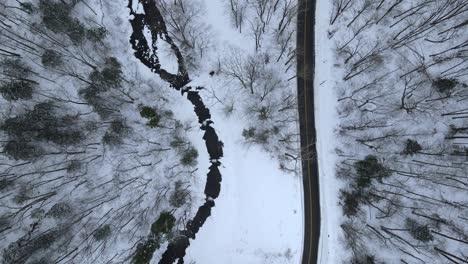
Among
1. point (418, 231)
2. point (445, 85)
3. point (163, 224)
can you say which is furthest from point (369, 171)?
point (163, 224)

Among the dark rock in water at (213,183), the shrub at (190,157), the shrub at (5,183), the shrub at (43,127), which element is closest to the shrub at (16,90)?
the shrub at (43,127)

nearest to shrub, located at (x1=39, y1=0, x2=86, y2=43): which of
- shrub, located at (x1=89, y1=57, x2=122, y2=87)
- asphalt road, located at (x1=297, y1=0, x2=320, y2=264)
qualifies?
shrub, located at (x1=89, y1=57, x2=122, y2=87)

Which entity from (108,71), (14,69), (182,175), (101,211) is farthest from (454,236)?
(14,69)

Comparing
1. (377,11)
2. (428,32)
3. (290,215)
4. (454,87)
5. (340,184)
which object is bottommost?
(290,215)

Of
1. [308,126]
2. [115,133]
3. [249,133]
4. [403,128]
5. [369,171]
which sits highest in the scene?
[115,133]

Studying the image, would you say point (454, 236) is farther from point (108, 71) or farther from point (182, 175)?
point (108, 71)

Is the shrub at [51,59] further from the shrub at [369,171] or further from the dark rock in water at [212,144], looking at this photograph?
the shrub at [369,171]

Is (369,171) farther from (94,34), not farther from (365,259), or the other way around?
(94,34)

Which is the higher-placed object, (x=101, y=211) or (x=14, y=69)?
(x=14, y=69)
